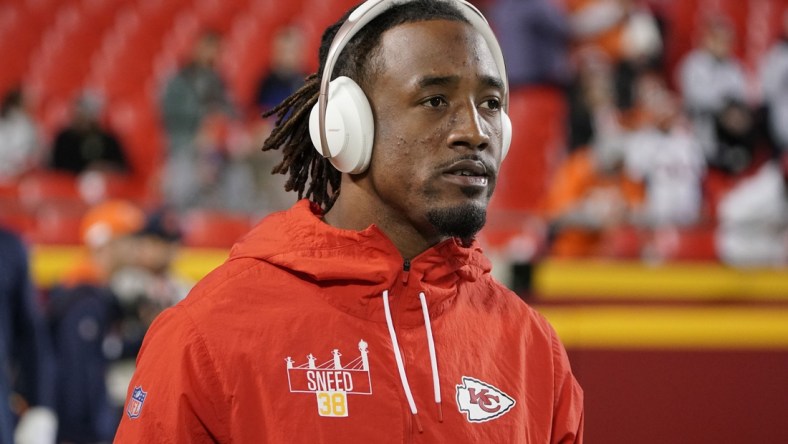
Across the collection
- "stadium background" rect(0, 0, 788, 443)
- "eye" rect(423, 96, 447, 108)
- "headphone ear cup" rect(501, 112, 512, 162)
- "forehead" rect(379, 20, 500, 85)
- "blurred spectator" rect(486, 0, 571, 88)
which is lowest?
"stadium background" rect(0, 0, 788, 443)

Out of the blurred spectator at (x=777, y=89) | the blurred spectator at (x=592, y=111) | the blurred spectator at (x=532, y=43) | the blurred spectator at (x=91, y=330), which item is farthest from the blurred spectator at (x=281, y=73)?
the blurred spectator at (x=777, y=89)

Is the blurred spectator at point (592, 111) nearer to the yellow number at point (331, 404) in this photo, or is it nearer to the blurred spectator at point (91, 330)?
the blurred spectator at point (91, 330)

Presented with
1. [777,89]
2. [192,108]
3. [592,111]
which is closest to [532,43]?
[592,111]

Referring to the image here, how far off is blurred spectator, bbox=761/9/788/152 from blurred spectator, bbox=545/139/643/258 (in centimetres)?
153

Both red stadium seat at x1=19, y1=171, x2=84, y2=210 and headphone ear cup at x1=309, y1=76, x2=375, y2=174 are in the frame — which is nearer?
headphone ear cup at x1=309, y1=76, x2=375, y2=174

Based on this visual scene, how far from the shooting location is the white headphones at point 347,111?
5.46ft

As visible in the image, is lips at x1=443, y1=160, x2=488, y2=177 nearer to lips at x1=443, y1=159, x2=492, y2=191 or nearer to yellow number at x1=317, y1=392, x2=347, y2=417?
lips at x1=443, y1=159, x2=492, y2=191

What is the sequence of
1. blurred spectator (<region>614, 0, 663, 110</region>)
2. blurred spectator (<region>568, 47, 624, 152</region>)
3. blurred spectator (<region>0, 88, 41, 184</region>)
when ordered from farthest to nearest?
blurred spectator (<region>614, 0, 663, 110</region>)
blurred spectator (<region>0, 88, 41, 184</region>)
blurred spectator (<region>568, 47, 624, 152</region>)

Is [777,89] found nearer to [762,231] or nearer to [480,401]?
[762,231]

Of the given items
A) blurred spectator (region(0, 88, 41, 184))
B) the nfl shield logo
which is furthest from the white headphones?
blurred spectator (region(0, 88, 41, 184))

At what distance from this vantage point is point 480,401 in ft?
5.39

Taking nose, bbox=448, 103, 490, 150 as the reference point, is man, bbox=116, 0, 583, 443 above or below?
below

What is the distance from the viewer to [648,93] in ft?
23.6

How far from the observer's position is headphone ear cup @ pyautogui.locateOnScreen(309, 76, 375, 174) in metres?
1.66
